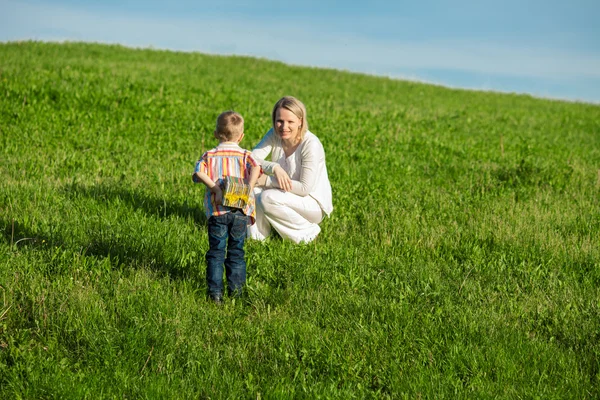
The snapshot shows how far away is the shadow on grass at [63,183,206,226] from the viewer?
7.52m

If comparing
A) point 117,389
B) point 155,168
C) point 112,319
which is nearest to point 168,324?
point 112,319

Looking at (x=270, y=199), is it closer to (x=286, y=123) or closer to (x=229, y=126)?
(x=286, y=123)

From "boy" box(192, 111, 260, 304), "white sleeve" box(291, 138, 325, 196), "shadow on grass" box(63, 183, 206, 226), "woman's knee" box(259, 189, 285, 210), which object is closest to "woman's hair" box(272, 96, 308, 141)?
"white sleeve" box(291, 138, 325, 196)

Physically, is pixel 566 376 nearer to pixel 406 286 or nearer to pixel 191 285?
pixel 406 286

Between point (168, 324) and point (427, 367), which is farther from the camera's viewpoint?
point (168, 324)

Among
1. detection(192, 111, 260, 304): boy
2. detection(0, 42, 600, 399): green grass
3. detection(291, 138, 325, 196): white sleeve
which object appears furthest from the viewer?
detection(291, 138, 325, 196): white sleeve

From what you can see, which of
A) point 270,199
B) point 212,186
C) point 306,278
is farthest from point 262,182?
point 212,186

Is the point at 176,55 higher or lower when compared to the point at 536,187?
higher

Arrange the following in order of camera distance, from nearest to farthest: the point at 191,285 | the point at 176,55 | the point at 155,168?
the point at 191,285, the point at 155,168, the point at 176,55

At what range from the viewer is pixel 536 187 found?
33.2 ft

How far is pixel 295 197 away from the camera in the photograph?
7.01m

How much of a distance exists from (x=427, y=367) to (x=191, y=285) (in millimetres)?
2297

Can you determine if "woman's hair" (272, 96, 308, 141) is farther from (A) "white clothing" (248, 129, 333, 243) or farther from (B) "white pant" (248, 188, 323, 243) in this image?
(B) "white pant" (248, 188, 323, 243)

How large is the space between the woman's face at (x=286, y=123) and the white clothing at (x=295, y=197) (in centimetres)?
33
